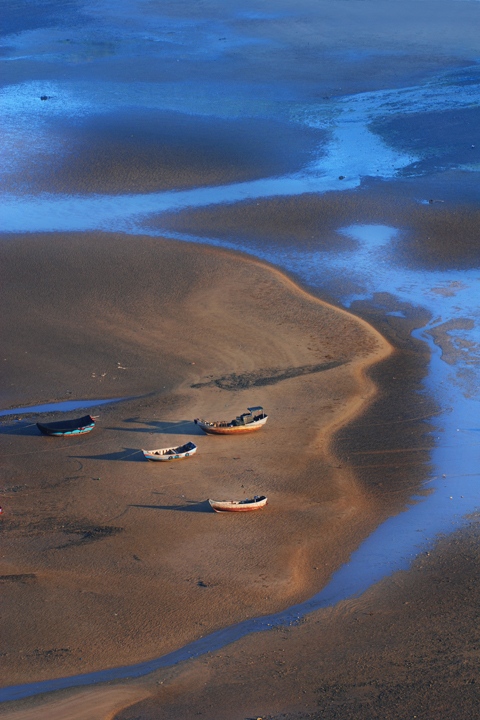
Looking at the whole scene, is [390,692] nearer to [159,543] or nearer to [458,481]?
[159,543]

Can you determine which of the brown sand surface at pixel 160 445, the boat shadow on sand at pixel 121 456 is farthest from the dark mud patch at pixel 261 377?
the boat shadow on sand at pixel 121 456

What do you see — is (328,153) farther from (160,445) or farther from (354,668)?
(354,668)

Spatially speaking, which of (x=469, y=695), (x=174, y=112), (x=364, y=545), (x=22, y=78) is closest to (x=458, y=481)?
(x=364, y=545)

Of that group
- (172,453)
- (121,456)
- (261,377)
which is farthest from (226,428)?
(261,377)

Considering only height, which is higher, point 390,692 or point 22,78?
point 22,78

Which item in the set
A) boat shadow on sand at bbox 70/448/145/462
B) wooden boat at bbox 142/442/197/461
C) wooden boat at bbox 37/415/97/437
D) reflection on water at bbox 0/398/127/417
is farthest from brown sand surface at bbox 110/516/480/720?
reflection on water at bbox 0/398/127/417

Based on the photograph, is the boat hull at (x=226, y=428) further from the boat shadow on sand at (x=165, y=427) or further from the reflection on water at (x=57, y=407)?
the reflection on water at (x=57, y=407)
